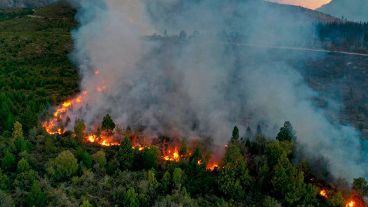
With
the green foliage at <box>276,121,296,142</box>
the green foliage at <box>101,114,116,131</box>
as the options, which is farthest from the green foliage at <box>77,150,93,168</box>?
the green foliage at <box>276,121,296,142</box>

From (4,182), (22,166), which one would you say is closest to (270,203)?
(22,166)

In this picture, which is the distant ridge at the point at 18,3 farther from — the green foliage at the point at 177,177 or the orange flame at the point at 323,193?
the orange flame at the point at 323,193

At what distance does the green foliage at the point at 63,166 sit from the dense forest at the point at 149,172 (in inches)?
2.6

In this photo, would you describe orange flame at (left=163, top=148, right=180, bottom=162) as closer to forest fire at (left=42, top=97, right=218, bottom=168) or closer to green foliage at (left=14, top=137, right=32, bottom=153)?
forest fire at (left=42, top=97, right=218, bottom=168)

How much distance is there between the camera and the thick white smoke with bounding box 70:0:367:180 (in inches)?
1638

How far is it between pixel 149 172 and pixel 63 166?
565cm

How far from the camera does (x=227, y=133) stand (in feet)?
139

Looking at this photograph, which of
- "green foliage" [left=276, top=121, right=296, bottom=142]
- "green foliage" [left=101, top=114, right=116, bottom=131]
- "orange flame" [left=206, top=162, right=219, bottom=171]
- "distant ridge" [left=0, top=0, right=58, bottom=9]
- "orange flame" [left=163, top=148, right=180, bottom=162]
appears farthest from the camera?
"distant ridge" [left=0, top=0, right=58, bottom=9]

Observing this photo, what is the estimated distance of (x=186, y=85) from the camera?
169 feet

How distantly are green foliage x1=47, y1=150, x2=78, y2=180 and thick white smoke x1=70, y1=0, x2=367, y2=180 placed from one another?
10507 millimetres

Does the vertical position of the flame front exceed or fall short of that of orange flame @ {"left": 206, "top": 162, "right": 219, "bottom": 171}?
it exceeds it

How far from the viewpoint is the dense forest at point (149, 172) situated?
29.0 m

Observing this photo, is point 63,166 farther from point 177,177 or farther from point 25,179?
point 177,177

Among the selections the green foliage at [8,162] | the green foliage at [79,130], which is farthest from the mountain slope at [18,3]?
the green foliage at [8,162]
